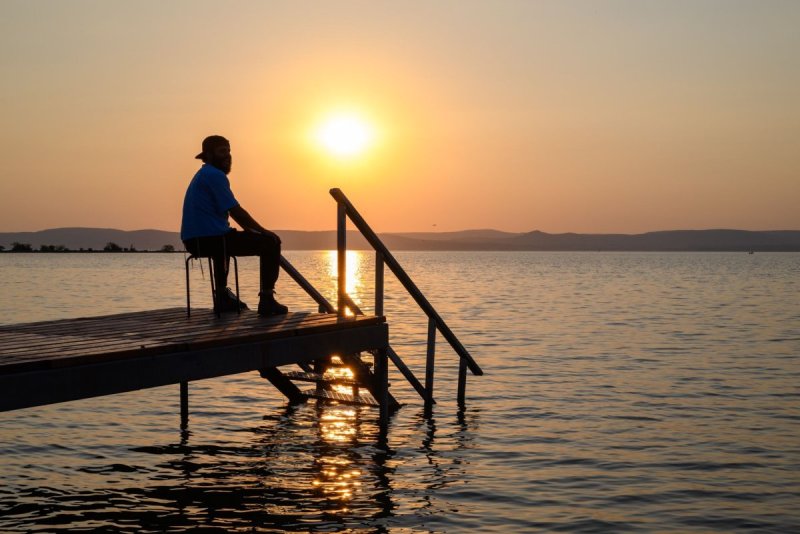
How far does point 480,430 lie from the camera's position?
46.4 feet

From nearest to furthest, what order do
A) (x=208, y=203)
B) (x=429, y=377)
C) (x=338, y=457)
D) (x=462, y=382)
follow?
(x=208, y=203), (x=338, y=457), (x=429, y=377), (x=462, y=382)

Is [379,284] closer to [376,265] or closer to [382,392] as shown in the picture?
[376,265]

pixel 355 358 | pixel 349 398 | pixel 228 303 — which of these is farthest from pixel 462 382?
pixel 228 303

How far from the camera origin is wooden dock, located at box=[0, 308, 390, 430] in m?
7.44

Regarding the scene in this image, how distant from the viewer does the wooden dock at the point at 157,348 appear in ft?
24.4

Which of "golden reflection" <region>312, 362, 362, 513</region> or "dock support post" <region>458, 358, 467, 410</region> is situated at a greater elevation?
"dock support post" <region>458, 358, 467, 410</region>

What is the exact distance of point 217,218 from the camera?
35.7ft

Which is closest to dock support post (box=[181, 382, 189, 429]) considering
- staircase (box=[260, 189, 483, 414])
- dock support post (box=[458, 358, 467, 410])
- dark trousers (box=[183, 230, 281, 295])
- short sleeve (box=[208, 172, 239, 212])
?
staircase (box=[260, 189, 483, 414])

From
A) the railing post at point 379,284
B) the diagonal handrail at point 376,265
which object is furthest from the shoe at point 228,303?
the railing post at point 379,284

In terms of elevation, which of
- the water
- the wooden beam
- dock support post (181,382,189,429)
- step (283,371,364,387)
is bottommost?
the water

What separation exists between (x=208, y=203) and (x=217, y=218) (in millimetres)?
196

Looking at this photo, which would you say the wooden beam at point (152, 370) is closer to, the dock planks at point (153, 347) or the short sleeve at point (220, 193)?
the dock planks at point (153, 347)

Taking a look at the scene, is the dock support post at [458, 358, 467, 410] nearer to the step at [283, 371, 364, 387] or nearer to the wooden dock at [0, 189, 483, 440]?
the wooden dock at [0, 189, 483, 440]

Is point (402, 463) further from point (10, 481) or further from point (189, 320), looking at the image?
point (10, 481)
